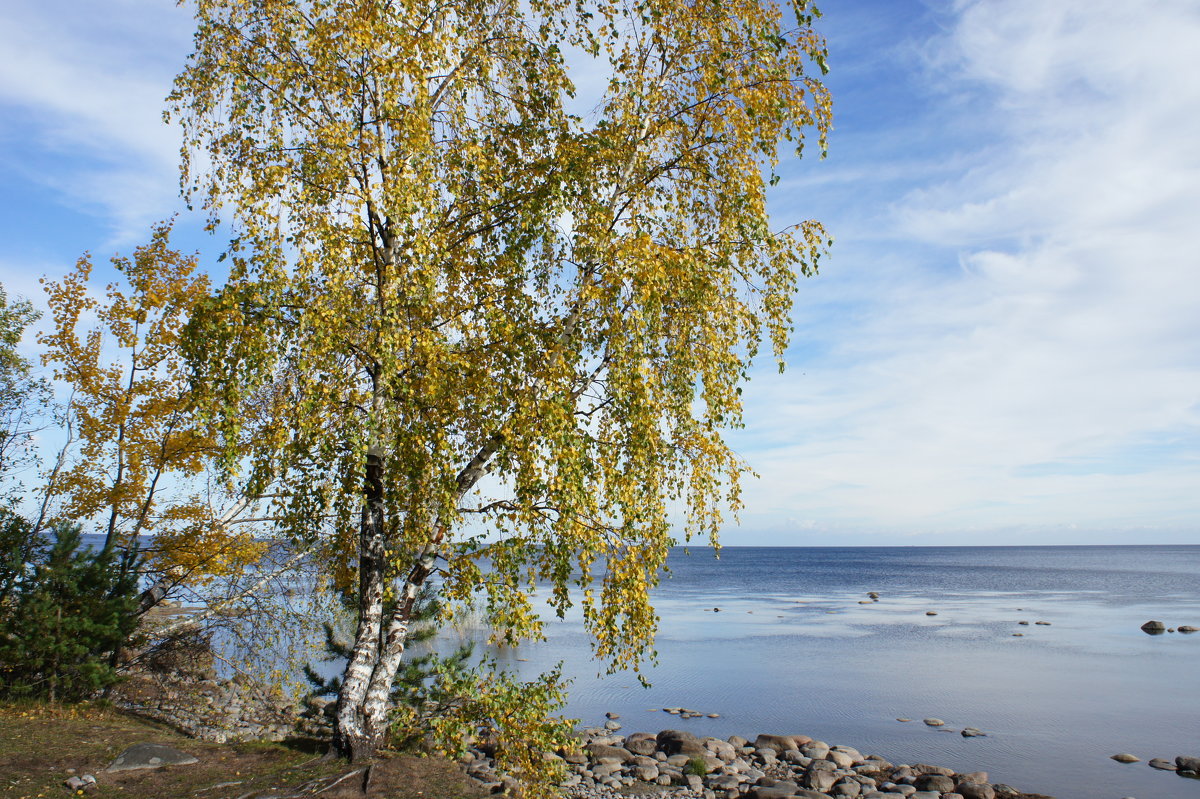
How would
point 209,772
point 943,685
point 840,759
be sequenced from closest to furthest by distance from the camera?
point 209,772
point 840,759
point 943,685

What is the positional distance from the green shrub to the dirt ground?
1.29 metres

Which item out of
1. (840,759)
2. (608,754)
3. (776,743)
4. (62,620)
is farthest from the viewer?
(776,743)

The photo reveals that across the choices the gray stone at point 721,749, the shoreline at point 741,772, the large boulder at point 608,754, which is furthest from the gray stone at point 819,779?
the large boulder at point 608,754

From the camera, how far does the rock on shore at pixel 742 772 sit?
628 inches

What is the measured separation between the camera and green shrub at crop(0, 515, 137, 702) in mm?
12664

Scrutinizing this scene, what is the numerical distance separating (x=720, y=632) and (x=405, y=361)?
38140 mm

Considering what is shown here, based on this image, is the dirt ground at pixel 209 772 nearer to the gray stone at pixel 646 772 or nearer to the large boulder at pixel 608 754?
the gray stone at pixel 646 772

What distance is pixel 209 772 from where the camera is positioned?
32.5 feet

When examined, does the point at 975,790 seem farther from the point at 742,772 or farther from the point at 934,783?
the point at 742,772

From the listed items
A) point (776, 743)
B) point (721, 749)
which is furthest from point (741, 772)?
point (776, 743)

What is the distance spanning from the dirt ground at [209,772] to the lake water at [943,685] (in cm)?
1350

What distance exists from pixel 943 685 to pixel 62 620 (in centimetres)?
2868

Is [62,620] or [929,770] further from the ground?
[62,620]

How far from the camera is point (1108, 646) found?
38.1m
